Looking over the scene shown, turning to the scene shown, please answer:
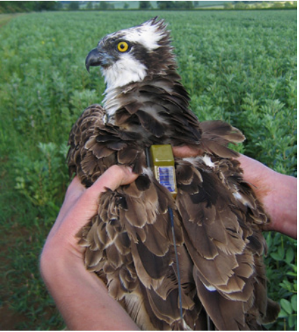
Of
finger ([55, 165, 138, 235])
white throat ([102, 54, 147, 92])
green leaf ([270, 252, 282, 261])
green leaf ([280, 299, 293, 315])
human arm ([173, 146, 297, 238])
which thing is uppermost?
white throat ([102, 54, 147, 92])

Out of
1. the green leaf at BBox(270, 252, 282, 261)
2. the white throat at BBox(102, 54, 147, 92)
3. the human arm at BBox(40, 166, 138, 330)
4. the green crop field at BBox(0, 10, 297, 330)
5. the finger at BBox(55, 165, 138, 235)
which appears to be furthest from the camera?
the green crop field at BBox(0, 10, 297, 330)

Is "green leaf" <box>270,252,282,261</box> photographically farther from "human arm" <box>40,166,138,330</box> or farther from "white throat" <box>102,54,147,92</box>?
"white throat" <box>102,54,147,92</box>

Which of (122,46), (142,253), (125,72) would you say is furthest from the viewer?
(122,46)

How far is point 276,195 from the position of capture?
2736 mm

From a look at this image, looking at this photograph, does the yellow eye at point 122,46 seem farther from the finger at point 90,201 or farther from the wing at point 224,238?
the finger at point 90,201

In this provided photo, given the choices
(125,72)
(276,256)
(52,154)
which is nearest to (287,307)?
(276,256)

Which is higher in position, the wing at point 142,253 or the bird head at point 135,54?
the bird head at point 135,54

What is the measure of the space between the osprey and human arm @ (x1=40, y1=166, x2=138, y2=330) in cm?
7

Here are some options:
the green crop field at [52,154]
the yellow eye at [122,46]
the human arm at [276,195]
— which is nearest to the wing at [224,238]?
the human arm at [276,195]

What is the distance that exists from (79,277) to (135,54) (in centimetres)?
197

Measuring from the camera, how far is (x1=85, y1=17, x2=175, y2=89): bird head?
2785 mm

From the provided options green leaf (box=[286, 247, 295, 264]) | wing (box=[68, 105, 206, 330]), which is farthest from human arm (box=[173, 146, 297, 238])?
wing (box=[68, 105, 206, 330])

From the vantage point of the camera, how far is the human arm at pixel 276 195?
2.70 m

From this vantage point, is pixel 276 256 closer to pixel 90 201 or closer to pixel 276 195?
pixel 276 195
